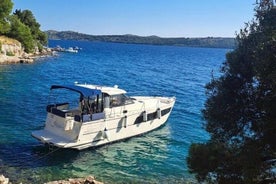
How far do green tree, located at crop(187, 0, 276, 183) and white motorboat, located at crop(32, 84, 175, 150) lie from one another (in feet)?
43.2

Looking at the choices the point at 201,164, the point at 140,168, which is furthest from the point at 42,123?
the point at 201,164

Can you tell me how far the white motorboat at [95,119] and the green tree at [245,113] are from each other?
43.2 ft

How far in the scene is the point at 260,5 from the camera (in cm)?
1089

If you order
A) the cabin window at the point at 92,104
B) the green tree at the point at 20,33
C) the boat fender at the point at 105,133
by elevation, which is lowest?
the boat fender at the point at 105,133

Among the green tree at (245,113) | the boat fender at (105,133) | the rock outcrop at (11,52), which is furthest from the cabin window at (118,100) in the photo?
the rock outcrop at (11,52)

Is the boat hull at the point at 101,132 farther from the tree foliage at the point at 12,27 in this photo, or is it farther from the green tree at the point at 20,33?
the green tree at the point at 20,33

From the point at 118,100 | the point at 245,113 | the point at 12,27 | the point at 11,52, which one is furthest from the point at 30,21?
the point at 245,113

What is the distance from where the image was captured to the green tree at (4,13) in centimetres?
8319

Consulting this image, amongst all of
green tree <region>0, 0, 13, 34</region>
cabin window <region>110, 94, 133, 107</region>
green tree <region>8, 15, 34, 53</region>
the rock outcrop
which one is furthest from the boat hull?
green tree <region>8, 15, 34, 53</region>

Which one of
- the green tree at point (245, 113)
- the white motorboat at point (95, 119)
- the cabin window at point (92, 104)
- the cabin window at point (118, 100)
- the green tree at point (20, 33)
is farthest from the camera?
the green tree at point (20, 33)

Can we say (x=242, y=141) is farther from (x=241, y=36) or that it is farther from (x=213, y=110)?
(x=241, y=36)

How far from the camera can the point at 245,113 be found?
1067 centimetres

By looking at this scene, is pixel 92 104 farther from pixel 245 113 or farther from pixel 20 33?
pixel 20 33

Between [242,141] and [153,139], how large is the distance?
1732cm
